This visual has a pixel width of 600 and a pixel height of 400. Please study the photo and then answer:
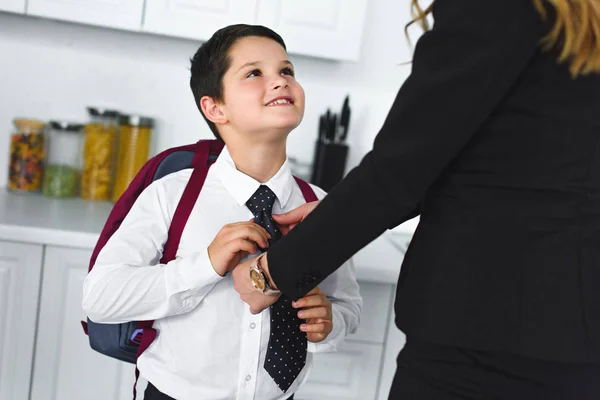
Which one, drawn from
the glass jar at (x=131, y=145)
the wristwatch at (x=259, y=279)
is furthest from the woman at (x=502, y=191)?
the glass jar at (x=131, y=145)

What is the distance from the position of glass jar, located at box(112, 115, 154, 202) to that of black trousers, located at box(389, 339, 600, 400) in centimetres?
154

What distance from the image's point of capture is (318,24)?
2033 mm

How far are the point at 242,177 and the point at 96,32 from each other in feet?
4.03

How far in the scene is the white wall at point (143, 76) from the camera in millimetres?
2242

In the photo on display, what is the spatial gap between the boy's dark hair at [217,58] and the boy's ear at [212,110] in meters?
0.01

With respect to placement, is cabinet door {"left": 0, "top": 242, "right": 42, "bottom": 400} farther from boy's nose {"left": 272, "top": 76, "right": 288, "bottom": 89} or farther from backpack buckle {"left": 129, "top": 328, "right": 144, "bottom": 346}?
boy's nose {"left": 272, "top": 76, "right": 288, "bottom": 89}

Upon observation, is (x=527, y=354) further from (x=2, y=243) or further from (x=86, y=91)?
(x=86, y=91)

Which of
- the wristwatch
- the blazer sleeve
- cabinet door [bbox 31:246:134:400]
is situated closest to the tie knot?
the wristwatch

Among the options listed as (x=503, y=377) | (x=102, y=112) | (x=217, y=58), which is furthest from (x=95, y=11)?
(x=503, y=377)

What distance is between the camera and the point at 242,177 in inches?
49.5

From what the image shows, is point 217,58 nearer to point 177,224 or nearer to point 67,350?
point 177,224

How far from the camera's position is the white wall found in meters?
2.24

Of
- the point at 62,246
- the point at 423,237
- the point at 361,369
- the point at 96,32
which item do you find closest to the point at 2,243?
the point at 62,246

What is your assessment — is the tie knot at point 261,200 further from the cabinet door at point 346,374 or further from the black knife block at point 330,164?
the black knife block at point 330,164
